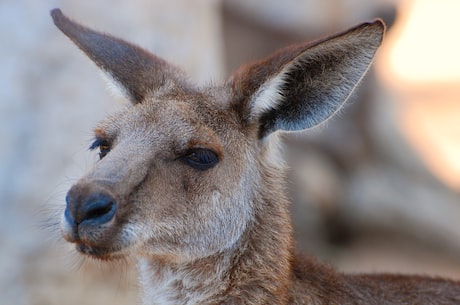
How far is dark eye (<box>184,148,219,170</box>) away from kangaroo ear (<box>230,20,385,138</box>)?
1.13 feet

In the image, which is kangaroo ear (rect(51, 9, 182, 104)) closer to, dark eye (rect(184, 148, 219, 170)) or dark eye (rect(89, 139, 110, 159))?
dark eye (rect(89, 139, 110, 159))

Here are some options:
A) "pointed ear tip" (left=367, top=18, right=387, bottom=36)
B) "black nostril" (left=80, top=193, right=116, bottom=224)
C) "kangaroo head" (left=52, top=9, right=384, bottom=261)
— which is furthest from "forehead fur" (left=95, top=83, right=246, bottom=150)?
"pointed ear tip" (left=367, top=18, right=387, bottom=36)

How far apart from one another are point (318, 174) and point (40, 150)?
5294 mm

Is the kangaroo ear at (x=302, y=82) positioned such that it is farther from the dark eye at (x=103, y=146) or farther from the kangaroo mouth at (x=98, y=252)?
the kangaroo mouth at (x=98, y=252)

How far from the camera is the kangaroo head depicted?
4.74m

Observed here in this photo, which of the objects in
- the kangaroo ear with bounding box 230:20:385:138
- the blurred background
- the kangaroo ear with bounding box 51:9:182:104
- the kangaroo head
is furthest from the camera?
the blurred background

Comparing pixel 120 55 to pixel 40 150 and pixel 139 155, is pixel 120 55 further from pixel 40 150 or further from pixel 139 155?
pixel 40 150

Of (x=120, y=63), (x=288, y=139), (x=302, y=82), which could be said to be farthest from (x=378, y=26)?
(x=288, y=139)

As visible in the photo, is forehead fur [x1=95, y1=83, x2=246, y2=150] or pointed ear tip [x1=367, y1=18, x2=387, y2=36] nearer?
pointed ear tip [x1=367, y1=18, x2=387, y2=36]

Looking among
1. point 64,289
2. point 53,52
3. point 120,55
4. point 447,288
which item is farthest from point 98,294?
point 447,288

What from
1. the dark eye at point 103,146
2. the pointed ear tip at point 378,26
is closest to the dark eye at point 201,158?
the dark eye at point 103,146

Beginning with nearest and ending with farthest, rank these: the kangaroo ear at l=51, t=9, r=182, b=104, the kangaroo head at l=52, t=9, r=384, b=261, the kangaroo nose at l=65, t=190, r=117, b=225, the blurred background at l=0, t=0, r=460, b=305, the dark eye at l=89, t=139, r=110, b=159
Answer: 1. the kangaroo nose at l=65, t=190, r=117, b=225
2. the kangaroo head at l=52, t=9, r=384, b=261
3. the dark eye at l=89, t=139, r=110, b=159
4. the kangaroo ear at l=51, t=9, r=182, b=104
5. the blurred background at l=0, t=0, r=460, b=305

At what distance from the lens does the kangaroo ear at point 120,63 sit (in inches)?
220

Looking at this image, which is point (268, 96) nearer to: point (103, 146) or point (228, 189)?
point (228, 189)
